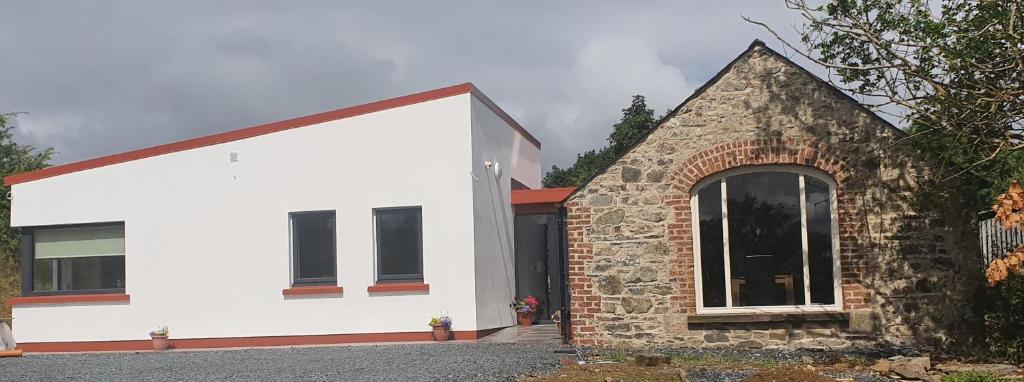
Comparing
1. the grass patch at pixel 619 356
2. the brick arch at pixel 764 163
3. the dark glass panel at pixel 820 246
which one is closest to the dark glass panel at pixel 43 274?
the grass patch at pixel 619 356

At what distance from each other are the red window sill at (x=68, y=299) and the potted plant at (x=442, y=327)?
17.4ft

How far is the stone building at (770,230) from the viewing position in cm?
1149

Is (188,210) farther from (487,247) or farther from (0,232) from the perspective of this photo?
(0,232)

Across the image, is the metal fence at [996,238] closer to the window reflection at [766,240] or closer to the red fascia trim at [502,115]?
the window reflection at [766,240]

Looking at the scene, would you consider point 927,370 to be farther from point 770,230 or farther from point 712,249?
point 712,249

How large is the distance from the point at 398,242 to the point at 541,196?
3.01 metres

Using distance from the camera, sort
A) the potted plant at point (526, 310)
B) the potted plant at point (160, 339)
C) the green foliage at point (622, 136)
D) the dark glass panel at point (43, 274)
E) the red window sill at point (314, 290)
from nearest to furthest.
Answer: the red window sill at point (314, 290)
the potted plant at point (160, 339)
the dark glass panel at point (43, 274)
the potted plant at point (526, 310)
the green foliage at point (622, 136)

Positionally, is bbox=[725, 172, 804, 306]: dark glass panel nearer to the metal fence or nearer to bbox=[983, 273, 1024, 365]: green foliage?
bbox=[983, 273, 1024, 365]: green foliage

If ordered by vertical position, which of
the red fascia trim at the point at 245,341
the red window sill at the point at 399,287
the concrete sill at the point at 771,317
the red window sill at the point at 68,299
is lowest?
the red fascia trim at the point at 245,341

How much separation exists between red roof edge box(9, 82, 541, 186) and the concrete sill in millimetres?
5398

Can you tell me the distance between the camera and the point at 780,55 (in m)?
11.9

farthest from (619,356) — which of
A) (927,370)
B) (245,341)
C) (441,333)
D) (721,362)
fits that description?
(245,341)

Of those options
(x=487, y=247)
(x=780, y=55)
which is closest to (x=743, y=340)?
(x=780, y=55)

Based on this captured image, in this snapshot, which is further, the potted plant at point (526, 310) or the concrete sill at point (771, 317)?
the potted plant at point (526, 310)
